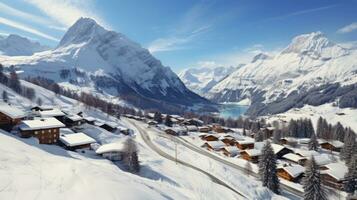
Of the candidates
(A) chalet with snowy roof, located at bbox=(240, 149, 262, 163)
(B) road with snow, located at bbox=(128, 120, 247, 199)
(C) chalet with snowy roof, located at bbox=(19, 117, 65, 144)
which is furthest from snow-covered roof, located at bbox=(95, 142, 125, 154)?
(A) chalet with snowy roof, located at bbox=(240, 149, 262, 163)

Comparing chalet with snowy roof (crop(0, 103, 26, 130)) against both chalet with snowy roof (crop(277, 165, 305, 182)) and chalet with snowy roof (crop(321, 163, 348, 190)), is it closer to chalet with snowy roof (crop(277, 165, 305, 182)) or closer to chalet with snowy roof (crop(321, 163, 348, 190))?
chalet with snowy roof (crop(277, 165, 305, 182))

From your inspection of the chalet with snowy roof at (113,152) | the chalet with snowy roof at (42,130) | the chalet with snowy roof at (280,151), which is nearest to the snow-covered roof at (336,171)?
the chalet with snowy roof at (280,151)

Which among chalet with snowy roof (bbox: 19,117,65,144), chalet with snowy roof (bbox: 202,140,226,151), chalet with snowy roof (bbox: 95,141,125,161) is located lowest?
chalet with snowy roof (bbox: 202,140,226,151)

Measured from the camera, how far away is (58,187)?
2941cm

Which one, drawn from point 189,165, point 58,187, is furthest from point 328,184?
point 58,187

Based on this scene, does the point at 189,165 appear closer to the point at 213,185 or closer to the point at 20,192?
the point at 213,185

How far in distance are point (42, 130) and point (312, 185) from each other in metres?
61.0

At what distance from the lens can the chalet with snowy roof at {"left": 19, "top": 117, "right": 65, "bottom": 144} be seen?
6862cm

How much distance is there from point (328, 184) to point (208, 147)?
4644 centimetres

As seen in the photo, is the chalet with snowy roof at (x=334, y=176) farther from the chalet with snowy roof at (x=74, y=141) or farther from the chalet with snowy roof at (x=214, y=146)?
the chalet with snowy roof at (x=74, y=141)

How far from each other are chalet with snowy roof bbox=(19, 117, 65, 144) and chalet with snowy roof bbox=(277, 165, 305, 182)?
200 feet

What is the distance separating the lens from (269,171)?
71.3 m

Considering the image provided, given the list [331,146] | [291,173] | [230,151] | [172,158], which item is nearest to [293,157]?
[230,151]

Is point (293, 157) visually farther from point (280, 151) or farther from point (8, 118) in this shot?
point (8, 118)
